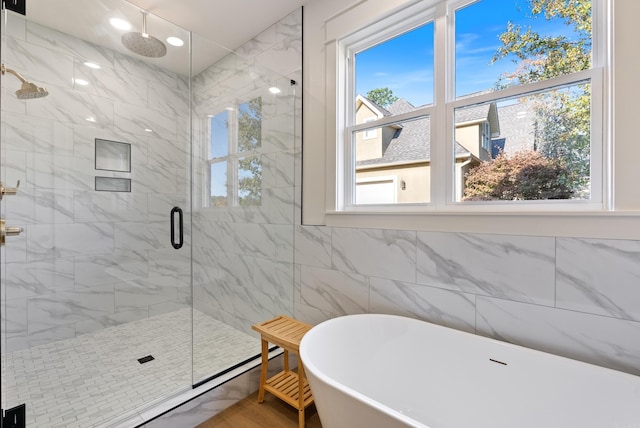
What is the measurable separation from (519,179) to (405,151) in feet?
2.25

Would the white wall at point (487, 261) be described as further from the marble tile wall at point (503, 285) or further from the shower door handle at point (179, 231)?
the shower door handle at point (179, 231)

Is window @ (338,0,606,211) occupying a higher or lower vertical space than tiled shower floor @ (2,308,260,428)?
higher

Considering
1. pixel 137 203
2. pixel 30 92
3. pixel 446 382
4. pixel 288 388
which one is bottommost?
pixel 288 388

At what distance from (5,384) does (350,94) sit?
A: 2.70 m

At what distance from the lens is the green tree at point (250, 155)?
8.19 ft

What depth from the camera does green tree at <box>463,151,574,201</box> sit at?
144 centimetres

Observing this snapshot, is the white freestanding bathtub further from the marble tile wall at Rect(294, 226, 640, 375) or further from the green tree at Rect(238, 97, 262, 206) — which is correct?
the green tree at Rect(238, 97, 262, 206)

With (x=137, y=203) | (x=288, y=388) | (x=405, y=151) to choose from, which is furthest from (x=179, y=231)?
(x=405, y=151)

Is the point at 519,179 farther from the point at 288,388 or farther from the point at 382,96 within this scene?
the point at 288,388

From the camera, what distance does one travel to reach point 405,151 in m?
1.97

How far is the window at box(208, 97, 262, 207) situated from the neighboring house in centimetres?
89

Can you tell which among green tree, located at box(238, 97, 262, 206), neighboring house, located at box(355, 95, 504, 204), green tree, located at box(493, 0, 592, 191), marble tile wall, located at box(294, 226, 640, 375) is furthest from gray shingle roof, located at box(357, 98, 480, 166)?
green tree, located at box(238, 97, 262, 206)

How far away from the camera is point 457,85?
5.75 feet

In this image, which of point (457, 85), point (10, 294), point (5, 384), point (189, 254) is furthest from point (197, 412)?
point (457, 85)
